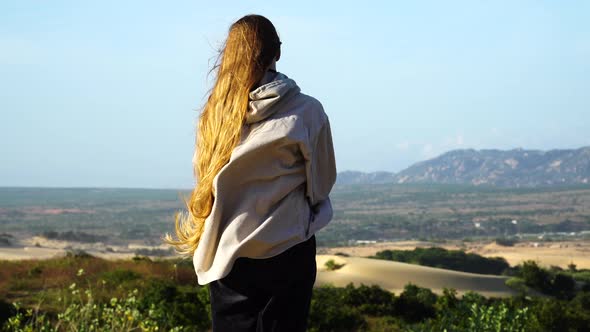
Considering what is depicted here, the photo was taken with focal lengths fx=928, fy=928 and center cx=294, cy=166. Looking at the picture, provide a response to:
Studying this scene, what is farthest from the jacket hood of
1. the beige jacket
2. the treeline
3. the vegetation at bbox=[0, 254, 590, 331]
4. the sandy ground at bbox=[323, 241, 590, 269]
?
the sandy ground at bbox=[323, 241, 590, 269]

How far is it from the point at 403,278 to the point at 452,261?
1089cm

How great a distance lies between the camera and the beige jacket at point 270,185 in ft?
13.7

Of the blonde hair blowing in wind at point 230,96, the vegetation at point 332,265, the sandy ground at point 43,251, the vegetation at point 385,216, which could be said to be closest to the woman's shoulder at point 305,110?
the blonde hair blowing in wind at point 230,96

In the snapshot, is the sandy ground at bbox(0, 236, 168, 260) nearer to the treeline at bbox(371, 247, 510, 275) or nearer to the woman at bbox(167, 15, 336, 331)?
the treeline at bbox(371, 247, 510, 275)

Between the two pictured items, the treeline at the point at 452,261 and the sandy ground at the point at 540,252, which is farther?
the sandy ground at the point at 540,252

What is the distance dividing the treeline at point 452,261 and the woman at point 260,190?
3034cm

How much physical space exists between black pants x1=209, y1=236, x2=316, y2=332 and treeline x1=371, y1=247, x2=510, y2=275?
3033 centimetres

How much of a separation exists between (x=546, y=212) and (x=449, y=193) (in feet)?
136

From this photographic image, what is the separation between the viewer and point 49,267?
1597cm

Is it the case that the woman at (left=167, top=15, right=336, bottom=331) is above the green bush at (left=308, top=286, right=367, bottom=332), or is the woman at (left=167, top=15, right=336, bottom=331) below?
above

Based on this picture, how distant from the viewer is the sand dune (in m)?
23.8

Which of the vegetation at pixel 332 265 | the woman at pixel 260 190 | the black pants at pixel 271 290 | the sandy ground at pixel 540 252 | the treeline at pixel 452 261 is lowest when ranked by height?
the sandy ground at pixel 540 252

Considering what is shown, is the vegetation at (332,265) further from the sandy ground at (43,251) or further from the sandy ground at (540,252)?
the sandy ground at (540,252)

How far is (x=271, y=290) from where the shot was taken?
166 inches
